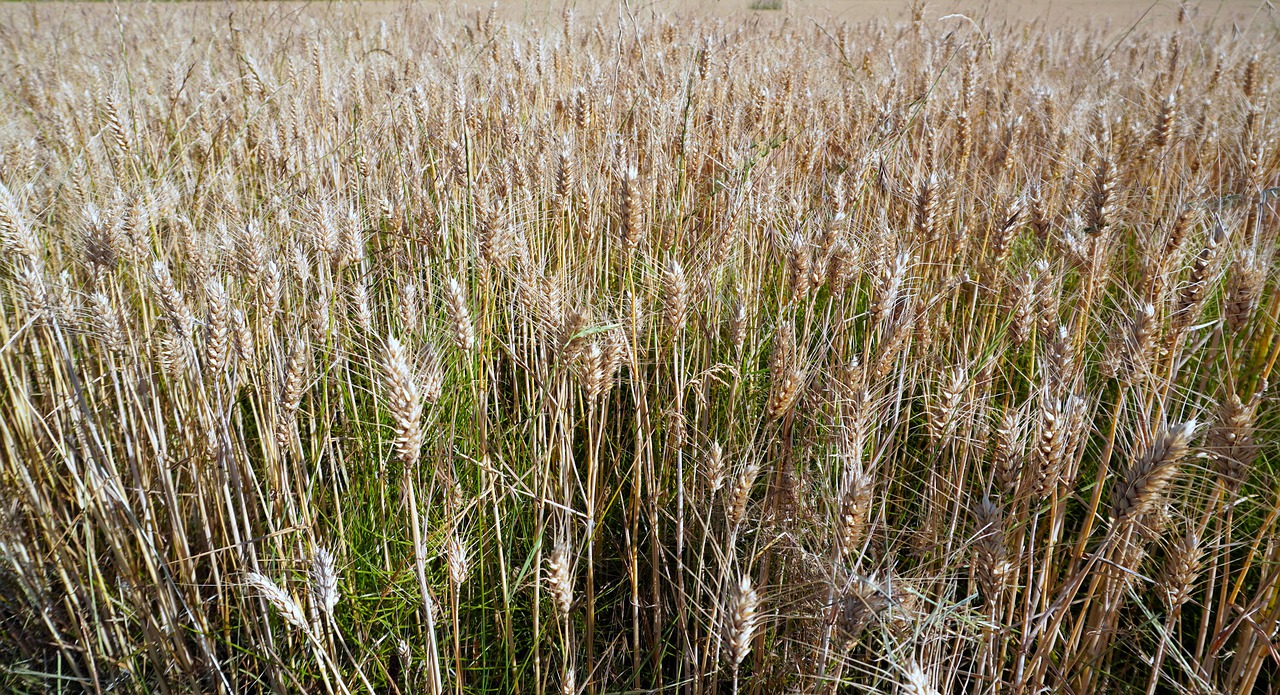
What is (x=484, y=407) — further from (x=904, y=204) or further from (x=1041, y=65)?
(x=1041, y=65)

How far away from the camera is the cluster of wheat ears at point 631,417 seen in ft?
3.72

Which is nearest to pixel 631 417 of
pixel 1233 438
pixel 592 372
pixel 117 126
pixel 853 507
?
pixel 592 372

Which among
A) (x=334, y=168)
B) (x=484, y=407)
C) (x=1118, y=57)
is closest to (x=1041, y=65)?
(x=1118, y=57)

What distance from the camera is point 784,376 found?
4.26ft

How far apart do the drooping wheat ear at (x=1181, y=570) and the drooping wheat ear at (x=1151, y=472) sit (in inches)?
10.0

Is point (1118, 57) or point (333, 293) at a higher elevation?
point (1118, 57)

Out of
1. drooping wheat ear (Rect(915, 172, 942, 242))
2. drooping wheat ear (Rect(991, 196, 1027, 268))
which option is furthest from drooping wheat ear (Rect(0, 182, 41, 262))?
drooping wheat ear (Rect(991, 196, 1027, 268))

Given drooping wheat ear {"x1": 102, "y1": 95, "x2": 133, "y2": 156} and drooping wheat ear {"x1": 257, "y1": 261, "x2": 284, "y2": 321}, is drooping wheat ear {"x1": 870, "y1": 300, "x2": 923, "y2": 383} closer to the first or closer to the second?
drooping wheat ear {"x1": 257, "y1": 261, "x2": 284, "y2": 321}

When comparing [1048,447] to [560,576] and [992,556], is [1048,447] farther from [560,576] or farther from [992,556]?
[560,576]

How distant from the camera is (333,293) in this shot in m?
1.53

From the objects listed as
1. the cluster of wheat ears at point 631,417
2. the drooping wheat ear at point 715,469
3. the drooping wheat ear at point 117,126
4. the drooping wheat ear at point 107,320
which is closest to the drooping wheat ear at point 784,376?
the cluster of wheat ears at point 631,417

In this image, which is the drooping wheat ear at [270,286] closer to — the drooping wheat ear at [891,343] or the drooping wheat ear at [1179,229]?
the drooping wheat ear at [891,343]

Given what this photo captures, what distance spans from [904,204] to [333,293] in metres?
1.57

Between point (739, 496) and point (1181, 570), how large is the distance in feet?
2.21
